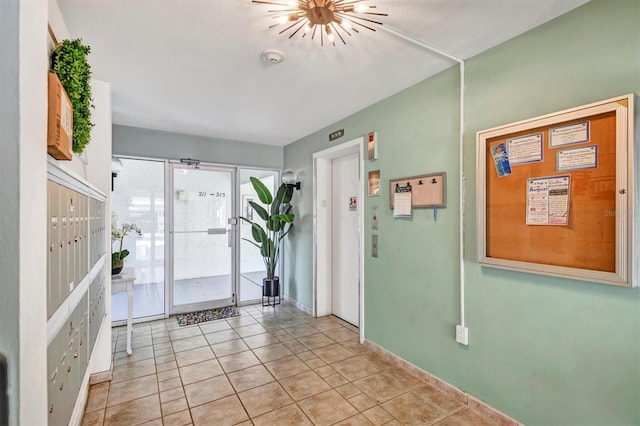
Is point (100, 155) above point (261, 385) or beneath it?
above

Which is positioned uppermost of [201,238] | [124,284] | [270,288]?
[201,238]

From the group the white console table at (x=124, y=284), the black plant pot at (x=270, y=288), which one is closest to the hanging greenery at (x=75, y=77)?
the white console table at (x=124, y=284)

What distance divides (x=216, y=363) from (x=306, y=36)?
2.85 meters

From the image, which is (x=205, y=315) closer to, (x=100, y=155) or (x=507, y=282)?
(x=100, y=155)

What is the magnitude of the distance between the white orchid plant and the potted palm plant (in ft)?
4.65

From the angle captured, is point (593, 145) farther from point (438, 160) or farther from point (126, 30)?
point (126, 30)

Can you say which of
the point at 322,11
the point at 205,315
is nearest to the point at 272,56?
the point at 322,11

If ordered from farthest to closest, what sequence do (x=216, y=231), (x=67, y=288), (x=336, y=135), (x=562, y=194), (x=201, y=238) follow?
(x=216, y=231), (x=201, y=238), (x=336, y=135), (x=562, y=194), (x=67, y=288)

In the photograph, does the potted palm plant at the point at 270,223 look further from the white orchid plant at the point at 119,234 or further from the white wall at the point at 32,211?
the white wall at the point at 32,211

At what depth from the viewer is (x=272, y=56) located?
2.19m

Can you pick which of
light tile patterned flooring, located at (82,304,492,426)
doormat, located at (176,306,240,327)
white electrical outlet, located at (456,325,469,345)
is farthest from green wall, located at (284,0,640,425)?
doormat, located at (176,306,240,327)

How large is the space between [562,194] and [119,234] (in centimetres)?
392

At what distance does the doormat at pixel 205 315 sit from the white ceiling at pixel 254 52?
258 centimetres

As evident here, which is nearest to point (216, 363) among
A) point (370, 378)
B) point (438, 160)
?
point (370, 378)
